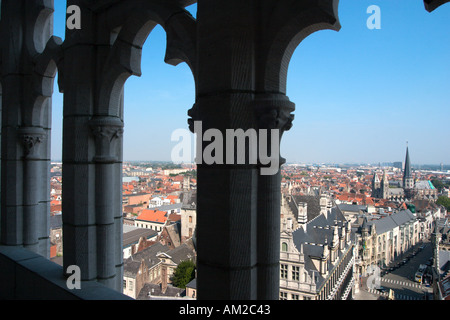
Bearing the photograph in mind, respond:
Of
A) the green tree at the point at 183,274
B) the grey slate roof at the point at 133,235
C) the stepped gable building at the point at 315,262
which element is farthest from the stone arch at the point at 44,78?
the grey slate roof at the point at 133,235

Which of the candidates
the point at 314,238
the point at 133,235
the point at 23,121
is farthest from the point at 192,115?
the point at 133,235

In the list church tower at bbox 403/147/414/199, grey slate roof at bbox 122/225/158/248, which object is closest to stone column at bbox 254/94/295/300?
grey slate roof at bbox 122/225/158/248

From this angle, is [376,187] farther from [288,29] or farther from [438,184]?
[288,29]

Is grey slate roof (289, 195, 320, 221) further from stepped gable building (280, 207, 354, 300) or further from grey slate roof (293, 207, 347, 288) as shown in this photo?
grey slate roof (293, 207, 347, 288)

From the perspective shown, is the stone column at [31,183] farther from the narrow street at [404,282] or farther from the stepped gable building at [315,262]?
the narrow street at [404,282]
